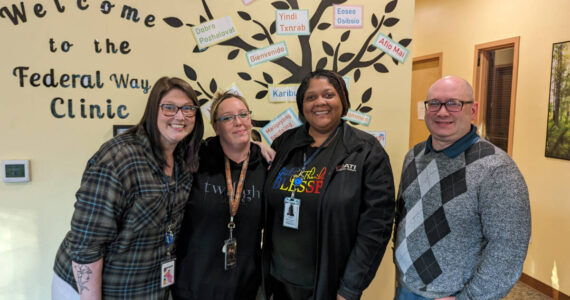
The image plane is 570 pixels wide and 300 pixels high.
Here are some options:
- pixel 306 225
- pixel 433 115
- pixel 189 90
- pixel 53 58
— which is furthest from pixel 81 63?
pixel 433 115

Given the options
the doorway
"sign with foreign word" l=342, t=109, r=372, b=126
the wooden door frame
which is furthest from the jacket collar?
the doorway

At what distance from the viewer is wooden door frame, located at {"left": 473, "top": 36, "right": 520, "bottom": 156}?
330cm

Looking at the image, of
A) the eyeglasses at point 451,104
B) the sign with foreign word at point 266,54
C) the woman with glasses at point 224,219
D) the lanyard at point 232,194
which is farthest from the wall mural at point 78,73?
the eyeglasses at point 451,104

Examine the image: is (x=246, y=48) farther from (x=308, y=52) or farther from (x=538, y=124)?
(x=538, y=124)

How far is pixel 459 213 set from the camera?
129cm

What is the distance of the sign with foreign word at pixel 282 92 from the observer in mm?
2039

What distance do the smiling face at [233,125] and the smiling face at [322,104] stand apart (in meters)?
0.30

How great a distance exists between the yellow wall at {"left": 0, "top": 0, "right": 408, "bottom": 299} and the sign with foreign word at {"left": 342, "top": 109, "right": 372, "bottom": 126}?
1.74 ft

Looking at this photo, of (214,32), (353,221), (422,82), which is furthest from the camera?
(422,82)

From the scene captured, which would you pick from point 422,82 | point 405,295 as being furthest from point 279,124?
point 422,82

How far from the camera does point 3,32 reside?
5.67ft

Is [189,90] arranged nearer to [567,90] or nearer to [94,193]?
[94,193]

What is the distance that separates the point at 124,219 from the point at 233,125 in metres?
0.58

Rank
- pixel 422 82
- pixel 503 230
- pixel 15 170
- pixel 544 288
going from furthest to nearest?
pixel 422 82 → pixel 544 288 → pixel 15 170 → pixel 503 230
